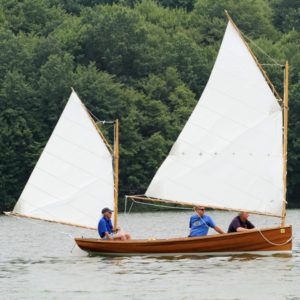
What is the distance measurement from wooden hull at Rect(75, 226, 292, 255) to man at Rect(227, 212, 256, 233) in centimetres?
34

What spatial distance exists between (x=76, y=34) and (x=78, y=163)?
67.2 m

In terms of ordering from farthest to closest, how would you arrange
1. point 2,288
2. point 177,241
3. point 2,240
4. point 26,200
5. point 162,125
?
point 162,125 → point 2,240 → point 26,200 → point 177,241 → point 2,288

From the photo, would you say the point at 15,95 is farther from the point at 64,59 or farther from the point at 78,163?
the point at 78,163

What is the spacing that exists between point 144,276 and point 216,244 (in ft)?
16.4

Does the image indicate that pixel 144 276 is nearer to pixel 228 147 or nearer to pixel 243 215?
pixel 243 215

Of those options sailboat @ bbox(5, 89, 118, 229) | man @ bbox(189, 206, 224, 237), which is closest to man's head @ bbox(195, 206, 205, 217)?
man @ bbox(189, 206, 224, 237)

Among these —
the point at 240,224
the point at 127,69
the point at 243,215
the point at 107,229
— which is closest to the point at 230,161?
the point at 243,215

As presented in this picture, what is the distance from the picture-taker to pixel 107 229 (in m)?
29.9

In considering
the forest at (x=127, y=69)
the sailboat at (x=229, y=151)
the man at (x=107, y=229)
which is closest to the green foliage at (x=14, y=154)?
the forest at (x=127, y=69)

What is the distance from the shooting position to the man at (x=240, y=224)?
28.6 metres

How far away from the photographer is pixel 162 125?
86.8 m

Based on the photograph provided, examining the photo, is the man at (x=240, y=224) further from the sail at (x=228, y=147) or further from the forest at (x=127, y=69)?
the forest at (x=127, y=69)

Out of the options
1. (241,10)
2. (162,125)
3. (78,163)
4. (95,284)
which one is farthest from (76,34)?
(95,284)

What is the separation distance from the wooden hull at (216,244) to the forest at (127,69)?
4639 cm
